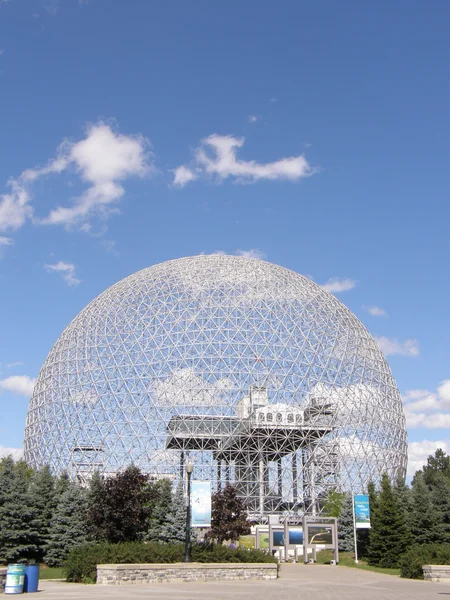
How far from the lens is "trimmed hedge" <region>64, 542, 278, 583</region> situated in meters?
19.8

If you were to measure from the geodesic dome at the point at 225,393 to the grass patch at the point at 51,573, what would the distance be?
44.8 ft

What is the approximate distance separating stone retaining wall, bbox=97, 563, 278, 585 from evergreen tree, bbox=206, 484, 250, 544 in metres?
13.3

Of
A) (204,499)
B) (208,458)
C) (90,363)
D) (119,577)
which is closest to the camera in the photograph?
(119,577)

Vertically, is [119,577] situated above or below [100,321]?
below

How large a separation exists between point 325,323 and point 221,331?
9654mm

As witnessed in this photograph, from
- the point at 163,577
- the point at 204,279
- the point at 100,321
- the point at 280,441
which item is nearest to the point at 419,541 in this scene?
the point at 280,441

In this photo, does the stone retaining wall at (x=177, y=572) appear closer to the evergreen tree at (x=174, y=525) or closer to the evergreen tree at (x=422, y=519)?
the evergreen tree at (x=174, y=525)

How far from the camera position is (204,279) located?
49406 mm

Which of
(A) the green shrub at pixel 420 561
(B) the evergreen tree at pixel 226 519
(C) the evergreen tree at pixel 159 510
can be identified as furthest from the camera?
(C) the evergreen tree at pixel 159 510

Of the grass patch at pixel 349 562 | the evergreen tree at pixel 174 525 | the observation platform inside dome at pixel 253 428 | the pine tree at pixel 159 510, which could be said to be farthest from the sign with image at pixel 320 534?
the pine tree at pixel 159 510

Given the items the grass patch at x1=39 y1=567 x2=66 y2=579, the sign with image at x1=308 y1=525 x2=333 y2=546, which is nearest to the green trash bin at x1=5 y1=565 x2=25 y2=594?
the grass patch at x1=39 y1=567 x2=66 y2=579

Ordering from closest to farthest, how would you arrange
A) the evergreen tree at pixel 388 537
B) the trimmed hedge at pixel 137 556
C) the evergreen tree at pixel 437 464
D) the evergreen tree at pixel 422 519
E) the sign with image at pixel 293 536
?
the trimmed hedge at pixel 137 556 → the evergreen tree at pixel 388 537 → the evergreen tree at pixel 422 519 → the sign with image at pixel 293 536 → the evergreen tree at pixel 437 464

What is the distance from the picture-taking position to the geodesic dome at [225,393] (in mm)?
43438

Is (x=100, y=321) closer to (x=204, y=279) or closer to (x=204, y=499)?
(x=204, y=279)
